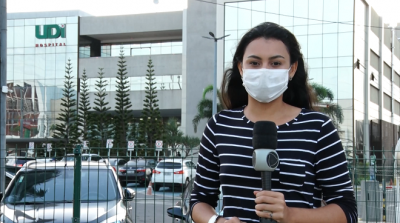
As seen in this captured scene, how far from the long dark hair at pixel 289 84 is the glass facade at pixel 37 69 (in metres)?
54.2

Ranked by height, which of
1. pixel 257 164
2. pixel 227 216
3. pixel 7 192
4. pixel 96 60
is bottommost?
pixel 7 192

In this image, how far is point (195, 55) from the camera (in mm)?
49844

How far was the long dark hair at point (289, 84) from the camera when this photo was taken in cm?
233

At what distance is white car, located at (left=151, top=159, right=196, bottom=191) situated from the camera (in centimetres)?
629

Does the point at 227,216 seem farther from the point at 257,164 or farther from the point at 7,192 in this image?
the point at 7,192

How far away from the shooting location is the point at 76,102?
177 feet

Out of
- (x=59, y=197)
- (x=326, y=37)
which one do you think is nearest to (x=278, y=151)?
(x=59, y=197)

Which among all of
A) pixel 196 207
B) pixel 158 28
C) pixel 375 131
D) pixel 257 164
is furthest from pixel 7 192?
pixel 158 28

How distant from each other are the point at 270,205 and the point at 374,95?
46.2 m

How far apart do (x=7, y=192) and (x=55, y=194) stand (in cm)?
98

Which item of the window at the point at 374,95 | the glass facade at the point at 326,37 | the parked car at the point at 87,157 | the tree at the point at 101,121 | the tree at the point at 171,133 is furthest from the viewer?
the tree at the point at 101,121

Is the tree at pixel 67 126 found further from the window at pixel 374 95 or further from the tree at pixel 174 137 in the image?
the window at pixel 374 95

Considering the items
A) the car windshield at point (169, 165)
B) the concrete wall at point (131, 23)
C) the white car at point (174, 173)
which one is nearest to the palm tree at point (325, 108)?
the concrete wall at point (131, 23)

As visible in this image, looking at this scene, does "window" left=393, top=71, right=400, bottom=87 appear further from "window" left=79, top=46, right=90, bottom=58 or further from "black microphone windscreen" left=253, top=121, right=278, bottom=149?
"black microphone windscreen" left=253, top=121, right=278, bottom=149
